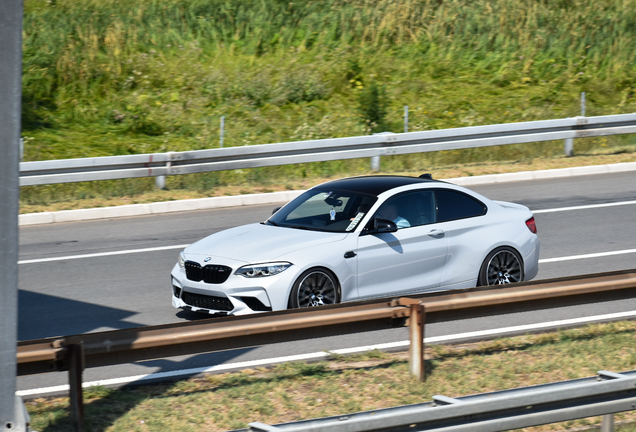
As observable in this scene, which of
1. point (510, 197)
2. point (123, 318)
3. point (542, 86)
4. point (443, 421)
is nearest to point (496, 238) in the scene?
point (123, 318)

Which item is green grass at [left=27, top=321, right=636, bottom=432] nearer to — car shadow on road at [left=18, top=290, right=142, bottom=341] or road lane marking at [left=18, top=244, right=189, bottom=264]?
car shadow on road at [left=18, top=290, right=142, bottom=341]

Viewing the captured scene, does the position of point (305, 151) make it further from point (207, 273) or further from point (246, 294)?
point (246, 294)

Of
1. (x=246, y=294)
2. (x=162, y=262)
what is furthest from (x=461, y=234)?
(x=162, y=262)

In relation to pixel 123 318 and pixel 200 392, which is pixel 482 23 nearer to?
pixel 123 318

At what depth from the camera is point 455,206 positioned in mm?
8961

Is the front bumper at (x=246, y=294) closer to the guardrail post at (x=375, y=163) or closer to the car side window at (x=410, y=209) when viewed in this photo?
the car side window at (x=410, y=209)

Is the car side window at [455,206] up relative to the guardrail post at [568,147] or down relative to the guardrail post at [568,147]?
down

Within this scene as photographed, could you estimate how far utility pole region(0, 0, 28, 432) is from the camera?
159 inches

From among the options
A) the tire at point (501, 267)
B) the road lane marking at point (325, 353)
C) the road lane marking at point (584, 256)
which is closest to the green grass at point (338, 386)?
the road lane marking at point (325, 353)

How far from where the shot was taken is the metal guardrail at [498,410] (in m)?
3.97

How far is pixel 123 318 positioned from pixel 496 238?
14.0 ft

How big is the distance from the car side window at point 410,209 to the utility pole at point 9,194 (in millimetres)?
4746

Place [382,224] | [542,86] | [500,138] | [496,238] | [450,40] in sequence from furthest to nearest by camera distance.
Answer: [450,40] < [542,86] < [500,138] < [496,238] < [382,224]

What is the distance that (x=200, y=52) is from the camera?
24.5 m
